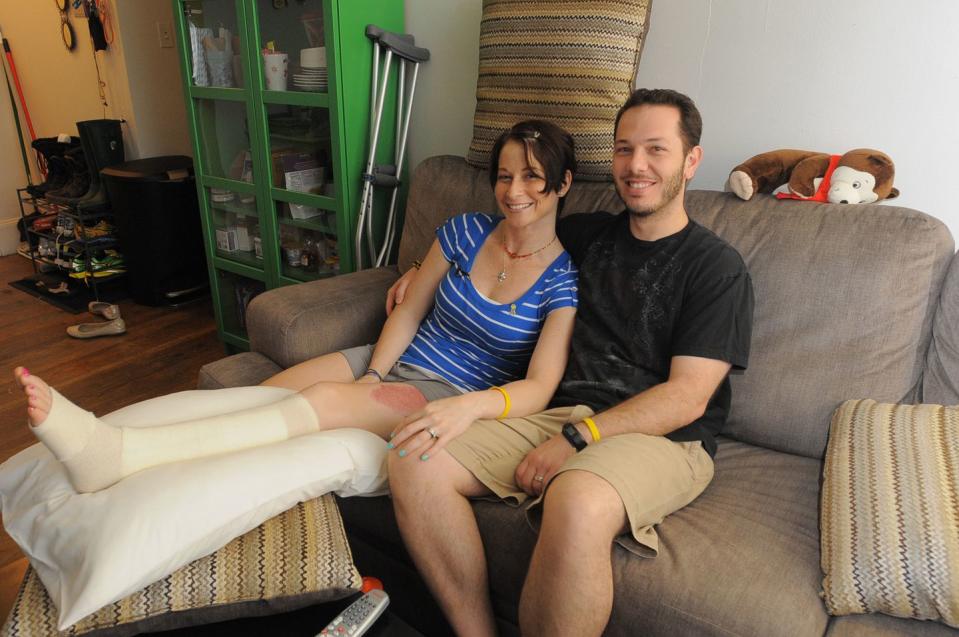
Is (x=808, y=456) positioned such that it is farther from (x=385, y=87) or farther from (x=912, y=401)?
(x=385, y=87)

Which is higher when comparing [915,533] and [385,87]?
[385,87]

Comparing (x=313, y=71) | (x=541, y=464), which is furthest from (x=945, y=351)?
(x=313, y=71)

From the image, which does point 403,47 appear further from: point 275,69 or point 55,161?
point 55,161

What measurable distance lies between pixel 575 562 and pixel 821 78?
1.28m

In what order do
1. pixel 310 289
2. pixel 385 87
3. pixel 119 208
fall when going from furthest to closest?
pixel 119 208
pixel 385 87
pixel 310 289

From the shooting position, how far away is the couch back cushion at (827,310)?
133cm

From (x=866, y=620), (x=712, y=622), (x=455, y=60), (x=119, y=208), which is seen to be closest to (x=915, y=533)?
(x=866, y=620)

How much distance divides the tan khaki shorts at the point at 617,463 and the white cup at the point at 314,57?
4.56 ft

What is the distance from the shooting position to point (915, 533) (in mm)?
982

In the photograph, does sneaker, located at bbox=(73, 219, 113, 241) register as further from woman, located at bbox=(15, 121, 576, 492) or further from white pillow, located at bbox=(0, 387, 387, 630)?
white pillow, located at bbox=(0, 387, 387, 630)

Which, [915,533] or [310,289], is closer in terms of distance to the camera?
[915,533]

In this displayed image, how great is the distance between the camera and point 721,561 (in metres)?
1.05

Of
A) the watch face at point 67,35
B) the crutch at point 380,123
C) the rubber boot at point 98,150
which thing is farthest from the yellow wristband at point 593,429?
the watch face at point 67,35

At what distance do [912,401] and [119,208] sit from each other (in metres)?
3.26
